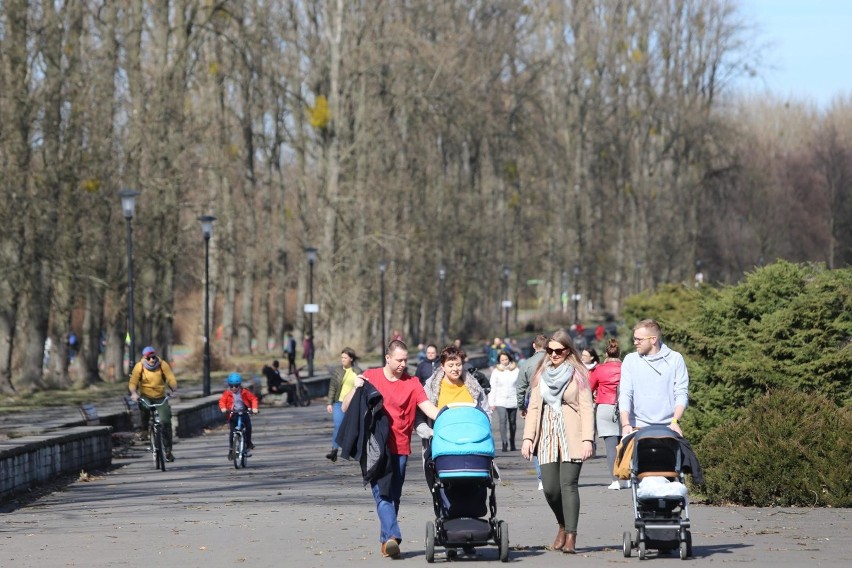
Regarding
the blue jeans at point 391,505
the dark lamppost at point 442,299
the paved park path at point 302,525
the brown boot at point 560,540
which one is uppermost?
the dark lamppost at point 442,299

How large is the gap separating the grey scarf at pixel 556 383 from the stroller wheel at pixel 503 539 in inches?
39.3

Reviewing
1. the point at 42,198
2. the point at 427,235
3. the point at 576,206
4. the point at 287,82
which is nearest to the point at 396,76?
the point at 287,82

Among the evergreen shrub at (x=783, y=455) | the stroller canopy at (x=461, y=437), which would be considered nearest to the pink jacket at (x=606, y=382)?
the evergreen shrub at (x=783, y=455)

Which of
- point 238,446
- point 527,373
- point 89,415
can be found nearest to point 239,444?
point 238,446

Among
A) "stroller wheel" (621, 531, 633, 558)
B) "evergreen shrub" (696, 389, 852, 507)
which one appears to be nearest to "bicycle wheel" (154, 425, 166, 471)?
"evergreen shrub" (696, 389, 852, 507)

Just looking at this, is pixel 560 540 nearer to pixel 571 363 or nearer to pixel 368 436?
pixel 571 363

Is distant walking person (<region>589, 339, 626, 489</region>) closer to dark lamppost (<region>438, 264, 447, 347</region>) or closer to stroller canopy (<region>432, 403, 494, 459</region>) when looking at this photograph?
stroller canopy (<region>432, 403, 494, 459</region>)

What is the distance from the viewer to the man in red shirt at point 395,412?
40.8 ft

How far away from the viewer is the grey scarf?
484 inches

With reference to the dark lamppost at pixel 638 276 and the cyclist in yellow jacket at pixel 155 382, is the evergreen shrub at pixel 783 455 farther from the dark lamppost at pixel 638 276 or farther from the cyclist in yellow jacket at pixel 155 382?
the dark lamppost at pixel 638 276

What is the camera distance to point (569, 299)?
328 feet

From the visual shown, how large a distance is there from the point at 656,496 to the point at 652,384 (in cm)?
89

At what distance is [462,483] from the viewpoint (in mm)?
12078

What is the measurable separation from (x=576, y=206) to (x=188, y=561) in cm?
8552
